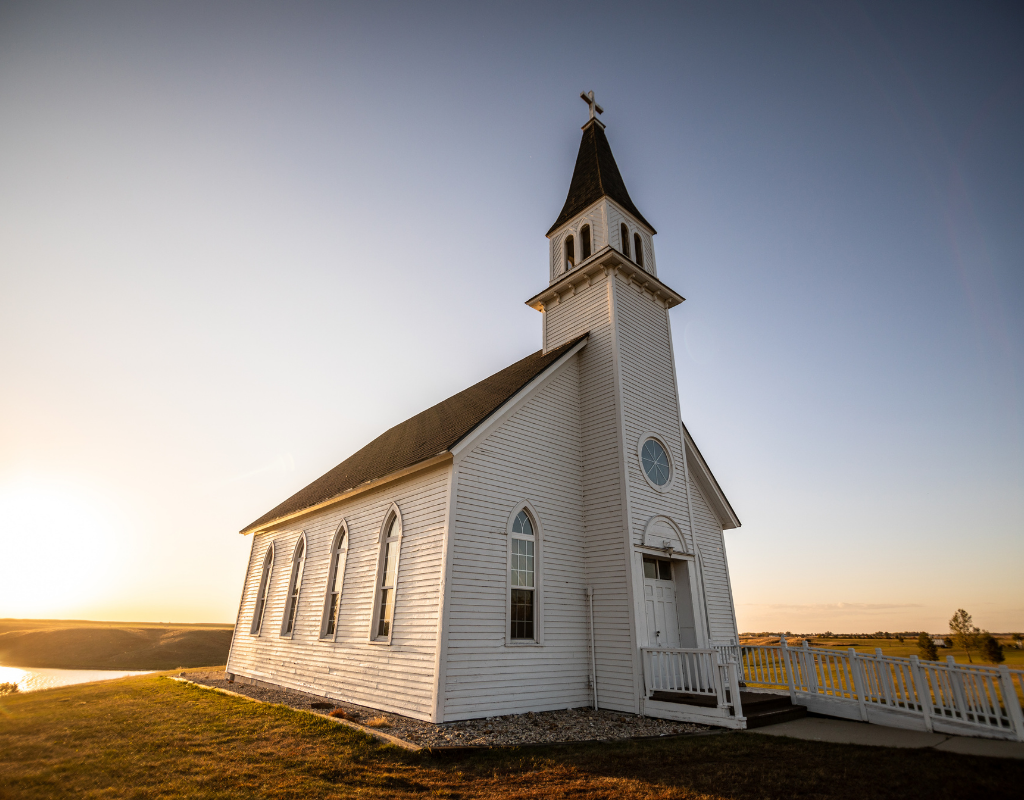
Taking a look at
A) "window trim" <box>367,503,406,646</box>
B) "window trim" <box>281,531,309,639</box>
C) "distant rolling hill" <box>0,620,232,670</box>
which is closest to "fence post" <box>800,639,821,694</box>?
"window trim" <box>367,503,406,646</box>

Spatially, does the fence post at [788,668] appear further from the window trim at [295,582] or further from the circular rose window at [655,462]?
the window trim at [295,582]

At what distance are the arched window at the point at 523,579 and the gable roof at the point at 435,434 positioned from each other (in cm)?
269

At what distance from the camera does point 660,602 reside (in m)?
13.1

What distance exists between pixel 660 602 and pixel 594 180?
14.0 m

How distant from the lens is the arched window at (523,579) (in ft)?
38.1

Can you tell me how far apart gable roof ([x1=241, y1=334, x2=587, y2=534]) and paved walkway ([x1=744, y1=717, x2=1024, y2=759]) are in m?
8.23

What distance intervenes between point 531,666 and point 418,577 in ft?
10.3

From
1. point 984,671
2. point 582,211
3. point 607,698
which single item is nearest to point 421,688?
point 607,698

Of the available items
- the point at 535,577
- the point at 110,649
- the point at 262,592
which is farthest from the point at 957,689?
the point at 110,649

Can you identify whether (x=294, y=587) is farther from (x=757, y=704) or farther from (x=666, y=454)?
(x=757, y=704)

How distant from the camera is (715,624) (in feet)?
51.7

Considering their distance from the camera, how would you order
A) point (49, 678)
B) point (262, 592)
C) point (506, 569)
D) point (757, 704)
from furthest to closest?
point (49, 678) → point (262, 592) → point (506, 569) → point (757, 704)

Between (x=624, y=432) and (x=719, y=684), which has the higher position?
(x=624, y=432)

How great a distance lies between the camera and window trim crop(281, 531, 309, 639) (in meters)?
16.9
